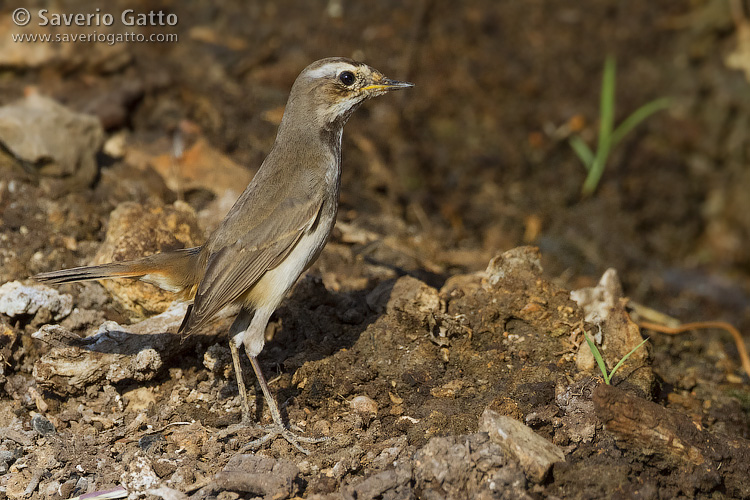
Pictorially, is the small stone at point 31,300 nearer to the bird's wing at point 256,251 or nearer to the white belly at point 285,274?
the bird's wing at point 256,251

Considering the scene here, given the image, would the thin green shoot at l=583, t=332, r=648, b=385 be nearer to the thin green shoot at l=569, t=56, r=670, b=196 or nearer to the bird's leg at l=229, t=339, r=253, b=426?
the bird's leg at l=229, t=339, r=253, b=426

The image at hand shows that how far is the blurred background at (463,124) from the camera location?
26.7 ft

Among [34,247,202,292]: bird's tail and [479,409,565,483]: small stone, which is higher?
[34,247,202,292]: bird's tail

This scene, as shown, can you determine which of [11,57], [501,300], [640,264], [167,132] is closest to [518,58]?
[640,264]

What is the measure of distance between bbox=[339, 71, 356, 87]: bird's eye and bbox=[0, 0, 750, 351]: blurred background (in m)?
2.07

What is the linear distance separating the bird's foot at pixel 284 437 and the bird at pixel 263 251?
11 millimetres

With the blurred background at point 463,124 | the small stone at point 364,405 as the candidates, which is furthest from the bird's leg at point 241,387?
the blurred background at point 463,124

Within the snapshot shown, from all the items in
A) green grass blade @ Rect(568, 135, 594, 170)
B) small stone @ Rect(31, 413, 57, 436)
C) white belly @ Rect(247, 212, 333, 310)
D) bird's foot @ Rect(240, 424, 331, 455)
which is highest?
green grass blade @ Rect(568, 135, 594, 170)

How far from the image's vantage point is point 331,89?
5.66 meters

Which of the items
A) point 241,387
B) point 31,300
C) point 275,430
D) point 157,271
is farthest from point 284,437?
point 31,300

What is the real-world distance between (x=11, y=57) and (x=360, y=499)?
711 cm

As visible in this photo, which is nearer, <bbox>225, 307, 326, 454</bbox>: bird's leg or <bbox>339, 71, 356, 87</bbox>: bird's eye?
<bbox>225, 307, 326, 454</bbox>: bird's leg

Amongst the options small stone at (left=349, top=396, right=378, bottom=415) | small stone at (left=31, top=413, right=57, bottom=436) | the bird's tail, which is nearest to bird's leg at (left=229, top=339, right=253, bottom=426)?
the bird's tail

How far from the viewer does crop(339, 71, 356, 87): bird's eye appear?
5.66 metres
